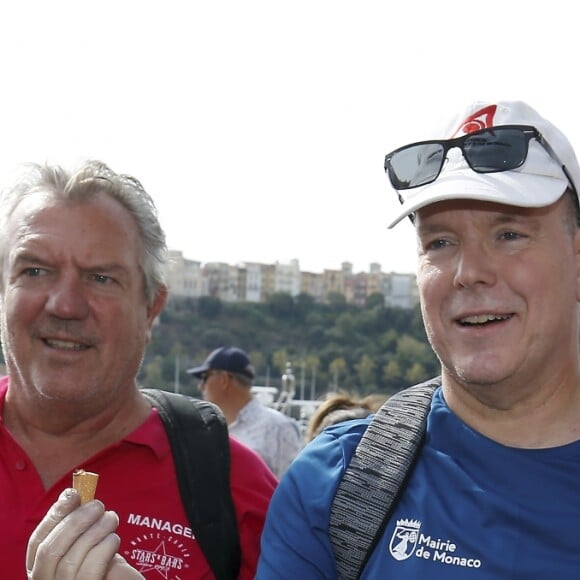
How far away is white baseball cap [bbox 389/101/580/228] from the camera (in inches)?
80.4

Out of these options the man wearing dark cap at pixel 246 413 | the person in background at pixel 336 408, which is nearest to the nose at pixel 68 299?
the person in background at pixel 336 408

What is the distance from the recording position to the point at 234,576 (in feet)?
8.48

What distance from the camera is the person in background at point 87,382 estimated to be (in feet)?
8.46

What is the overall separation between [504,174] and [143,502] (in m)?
1.38

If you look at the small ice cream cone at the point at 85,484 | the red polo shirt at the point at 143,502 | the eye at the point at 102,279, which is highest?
the eye at the point at 102,279

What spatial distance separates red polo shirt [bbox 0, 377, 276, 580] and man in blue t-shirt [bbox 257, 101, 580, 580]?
0.44m

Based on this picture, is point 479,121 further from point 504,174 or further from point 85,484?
point 85,484

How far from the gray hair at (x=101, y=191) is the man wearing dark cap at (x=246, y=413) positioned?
11.2 feet

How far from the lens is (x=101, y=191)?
9.31 ft

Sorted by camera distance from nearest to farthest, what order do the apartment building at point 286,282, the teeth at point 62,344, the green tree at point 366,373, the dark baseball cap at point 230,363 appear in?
the teeth at point 62,344, the dark baseball cap at point 230,363, the green tree at point 366,373, the apartment building at point 286,282

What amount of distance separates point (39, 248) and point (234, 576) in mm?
1118

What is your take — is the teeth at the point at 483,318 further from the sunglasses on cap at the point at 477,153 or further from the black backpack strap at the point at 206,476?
the black backpack strap at the point at 206,476

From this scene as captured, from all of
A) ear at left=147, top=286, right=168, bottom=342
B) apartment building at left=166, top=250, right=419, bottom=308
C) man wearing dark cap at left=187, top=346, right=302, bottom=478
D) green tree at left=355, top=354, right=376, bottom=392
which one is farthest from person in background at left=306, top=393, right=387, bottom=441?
apartment building at left=166, top=250, right=419, bottom=308

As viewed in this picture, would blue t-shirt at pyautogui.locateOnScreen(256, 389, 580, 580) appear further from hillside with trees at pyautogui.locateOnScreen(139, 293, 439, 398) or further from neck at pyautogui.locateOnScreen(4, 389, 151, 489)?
hillside with trees at pyautogui.locateOnScreen(139, 293, 439, 398)
